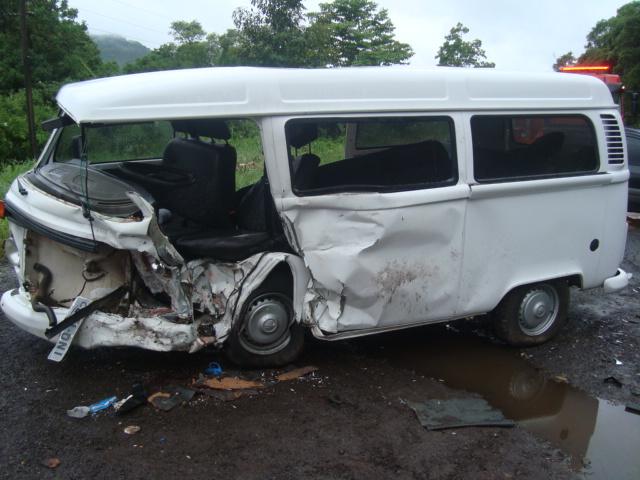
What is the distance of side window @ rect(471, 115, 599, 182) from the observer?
454cm

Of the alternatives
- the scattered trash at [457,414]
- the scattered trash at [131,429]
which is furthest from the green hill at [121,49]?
the scattered trash at [457,414]

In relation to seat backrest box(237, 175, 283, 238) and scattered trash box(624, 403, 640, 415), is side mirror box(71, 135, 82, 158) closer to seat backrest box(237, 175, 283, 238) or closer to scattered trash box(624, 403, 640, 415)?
seat backrest box(237, 175, 283, 238)

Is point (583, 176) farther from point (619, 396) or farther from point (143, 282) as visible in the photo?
point (143, 282)

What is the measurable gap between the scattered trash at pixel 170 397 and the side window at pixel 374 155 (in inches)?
60.2

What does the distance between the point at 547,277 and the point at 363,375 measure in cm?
172

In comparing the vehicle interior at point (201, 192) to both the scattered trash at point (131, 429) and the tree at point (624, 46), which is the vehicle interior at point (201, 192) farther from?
the tree at point (624, 46)

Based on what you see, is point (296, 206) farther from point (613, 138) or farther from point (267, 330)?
point (613, 138)

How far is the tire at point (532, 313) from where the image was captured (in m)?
4.99

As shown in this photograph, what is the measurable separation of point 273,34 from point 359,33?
945 centimetres

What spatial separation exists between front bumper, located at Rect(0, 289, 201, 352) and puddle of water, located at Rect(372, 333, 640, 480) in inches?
66.9

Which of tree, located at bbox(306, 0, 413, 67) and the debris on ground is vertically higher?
tree, located at bbox(306, 0, 413, 67)

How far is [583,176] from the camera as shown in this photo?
496 cm

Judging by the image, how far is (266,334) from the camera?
172 inches

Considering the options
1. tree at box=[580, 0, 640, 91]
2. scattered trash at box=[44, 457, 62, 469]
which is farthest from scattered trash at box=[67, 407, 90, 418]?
tree at box=[580, 0, 640, 91]
